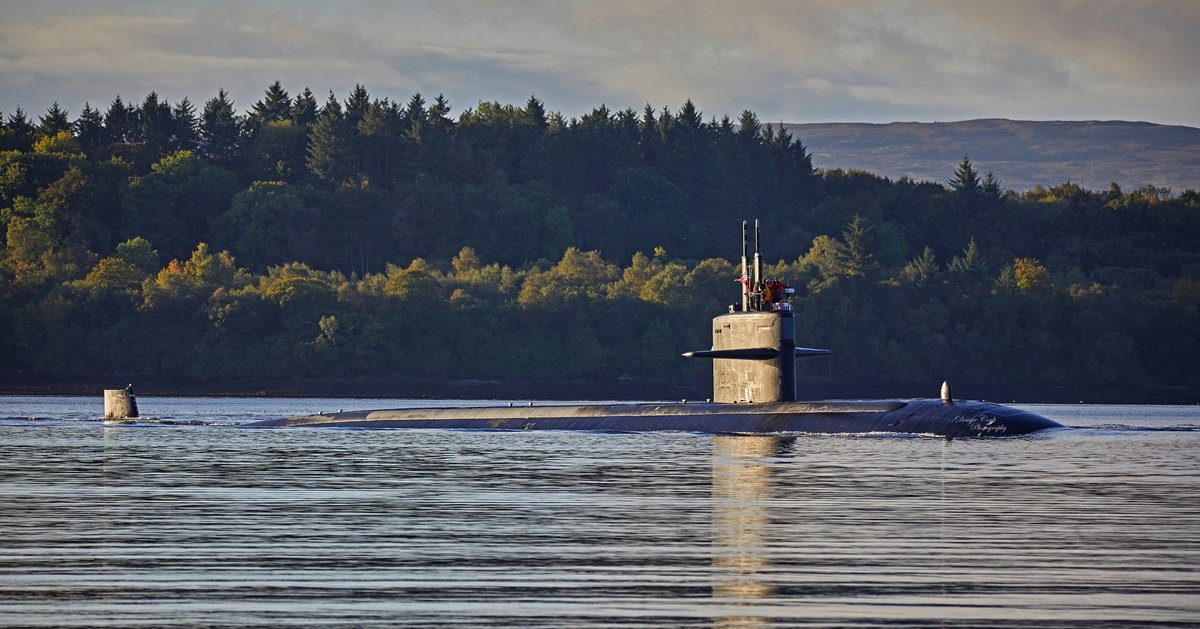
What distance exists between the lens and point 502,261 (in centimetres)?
17725

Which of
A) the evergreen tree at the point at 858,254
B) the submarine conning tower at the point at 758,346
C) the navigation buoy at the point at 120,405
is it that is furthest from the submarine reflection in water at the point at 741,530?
the evergreen tree at the point at 858,254

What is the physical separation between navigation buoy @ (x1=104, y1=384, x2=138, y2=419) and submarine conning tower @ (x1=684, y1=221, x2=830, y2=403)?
91.0ft

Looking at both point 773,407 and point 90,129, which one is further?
point 90,129

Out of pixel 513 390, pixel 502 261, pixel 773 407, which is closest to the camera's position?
pixel 773 407

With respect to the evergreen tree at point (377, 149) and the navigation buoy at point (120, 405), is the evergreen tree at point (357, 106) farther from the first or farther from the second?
the navigation buoy at point (120, 405)

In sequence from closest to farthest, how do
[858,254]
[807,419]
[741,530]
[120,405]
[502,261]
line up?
Result: [741,530]
[807,419]
[120,405]
[858,254]
[502,261]

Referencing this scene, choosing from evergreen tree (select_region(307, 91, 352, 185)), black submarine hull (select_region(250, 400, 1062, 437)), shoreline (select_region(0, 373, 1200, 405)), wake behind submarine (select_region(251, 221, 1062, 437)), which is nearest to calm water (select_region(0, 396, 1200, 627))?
black submarine hull (select_region(250, 400, 1062, 437))

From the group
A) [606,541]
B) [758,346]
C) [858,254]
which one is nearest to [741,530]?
[606,541]

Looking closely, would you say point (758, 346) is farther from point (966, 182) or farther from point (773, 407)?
point (966, 182)

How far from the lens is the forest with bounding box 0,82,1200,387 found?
14388 cm

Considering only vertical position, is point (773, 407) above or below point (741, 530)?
above

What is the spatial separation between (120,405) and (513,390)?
7548 centimetres

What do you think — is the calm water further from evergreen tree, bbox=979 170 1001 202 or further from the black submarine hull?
evergreen tree, bbox=979 170 1001 202

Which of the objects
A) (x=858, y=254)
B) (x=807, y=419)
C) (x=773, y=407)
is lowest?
(x=807, y=419)
